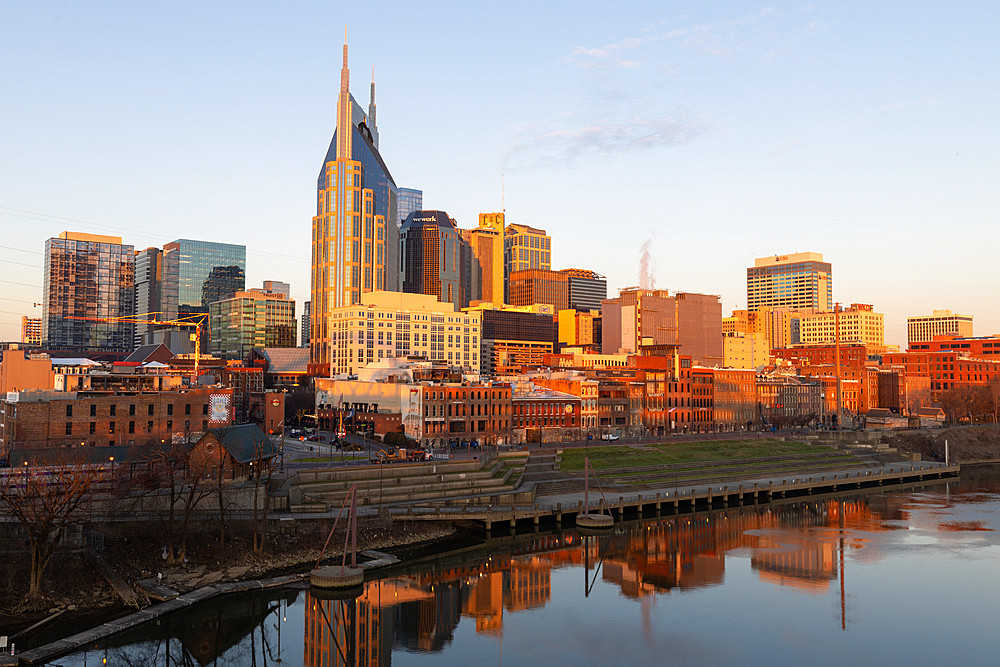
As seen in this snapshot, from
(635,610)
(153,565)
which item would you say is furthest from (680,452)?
(153,565)

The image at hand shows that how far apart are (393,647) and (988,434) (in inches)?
6392

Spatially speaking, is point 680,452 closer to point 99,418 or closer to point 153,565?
point 99,418

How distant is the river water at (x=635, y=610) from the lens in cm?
5259

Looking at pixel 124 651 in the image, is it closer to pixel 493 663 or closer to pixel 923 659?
pixel 493 663

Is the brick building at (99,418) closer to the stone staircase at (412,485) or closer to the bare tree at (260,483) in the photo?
the bare tree at (260,483)

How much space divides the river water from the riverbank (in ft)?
13.3

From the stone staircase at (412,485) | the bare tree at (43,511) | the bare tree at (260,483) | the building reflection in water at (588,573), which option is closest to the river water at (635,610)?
the building reflection in water at (588,573)

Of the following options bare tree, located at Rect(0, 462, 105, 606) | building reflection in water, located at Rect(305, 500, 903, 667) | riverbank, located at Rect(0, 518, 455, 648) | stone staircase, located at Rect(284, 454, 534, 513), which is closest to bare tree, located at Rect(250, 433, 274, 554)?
riverbank, located at Rect(0, 518, 455, 648)

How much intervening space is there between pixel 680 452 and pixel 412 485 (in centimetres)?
5204

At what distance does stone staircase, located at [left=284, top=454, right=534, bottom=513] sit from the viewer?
8231 cm

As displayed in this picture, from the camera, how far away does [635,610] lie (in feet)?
203

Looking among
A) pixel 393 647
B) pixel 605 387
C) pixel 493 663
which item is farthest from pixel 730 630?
pixel 605 387

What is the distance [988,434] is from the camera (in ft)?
559

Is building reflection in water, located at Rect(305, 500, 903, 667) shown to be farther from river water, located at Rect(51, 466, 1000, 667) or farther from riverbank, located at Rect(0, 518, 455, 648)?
riverbank, located at Rect(0, 518, 455, 648)
